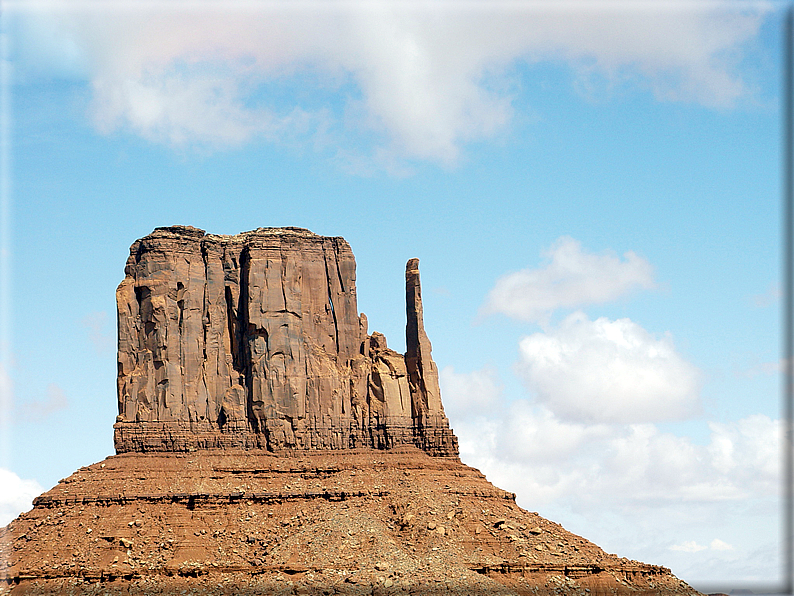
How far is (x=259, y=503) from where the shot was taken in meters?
123

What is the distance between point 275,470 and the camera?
12656 centimetres

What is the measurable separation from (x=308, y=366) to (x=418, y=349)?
8320 millimetres

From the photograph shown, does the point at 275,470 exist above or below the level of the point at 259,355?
below

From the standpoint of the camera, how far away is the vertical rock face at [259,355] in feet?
425

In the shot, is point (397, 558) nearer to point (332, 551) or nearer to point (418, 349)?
point (332, 551)

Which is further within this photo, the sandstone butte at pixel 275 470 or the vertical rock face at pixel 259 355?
the vertical rock face at pixel 259 355

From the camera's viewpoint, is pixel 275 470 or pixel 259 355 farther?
pixel 259 355

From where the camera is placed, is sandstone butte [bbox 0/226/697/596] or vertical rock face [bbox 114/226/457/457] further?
vertical rock face [bbox 114/226/457/457]

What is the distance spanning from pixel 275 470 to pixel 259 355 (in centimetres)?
886

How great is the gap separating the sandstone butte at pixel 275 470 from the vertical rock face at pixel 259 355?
0.33ft

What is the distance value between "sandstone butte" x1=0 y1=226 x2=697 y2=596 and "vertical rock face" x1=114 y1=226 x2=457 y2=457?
101 millimetres

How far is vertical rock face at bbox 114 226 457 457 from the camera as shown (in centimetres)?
12962

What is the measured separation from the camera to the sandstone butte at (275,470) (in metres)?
117

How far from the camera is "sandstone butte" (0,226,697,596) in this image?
4594 inches
